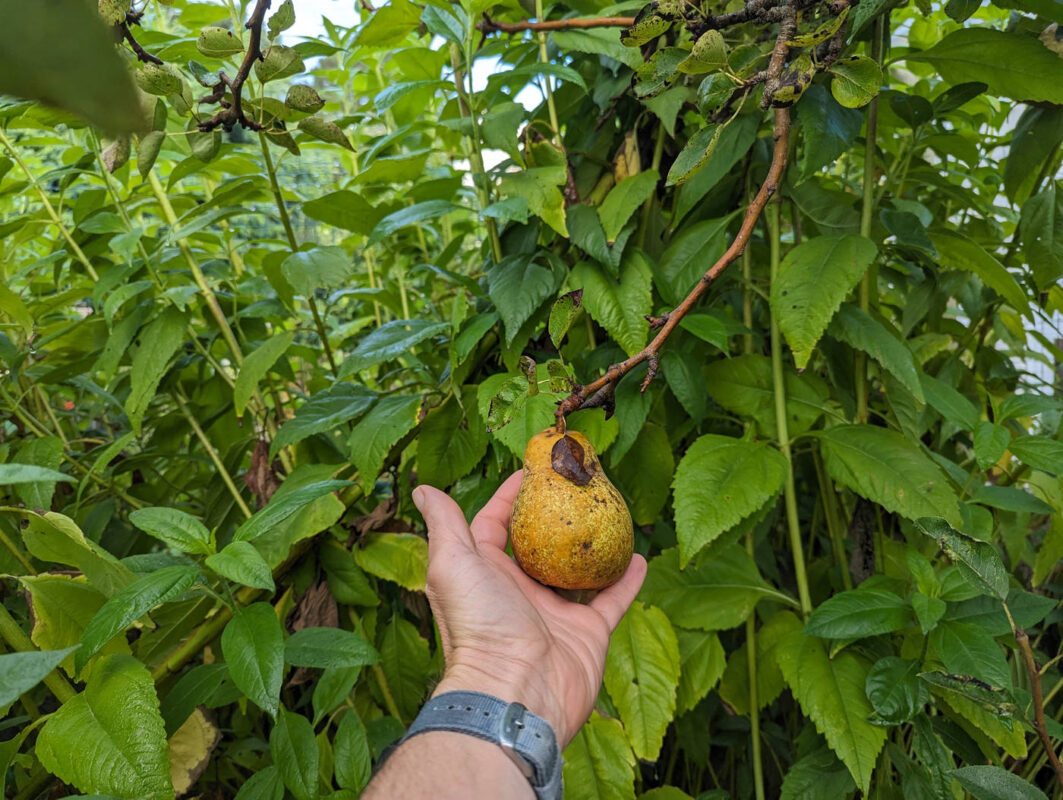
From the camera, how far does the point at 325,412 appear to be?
1.09 m

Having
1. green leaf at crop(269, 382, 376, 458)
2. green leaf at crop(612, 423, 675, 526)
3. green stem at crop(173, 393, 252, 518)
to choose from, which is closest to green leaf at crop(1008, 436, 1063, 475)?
green leaf at crop(612, 423, 675, 526)

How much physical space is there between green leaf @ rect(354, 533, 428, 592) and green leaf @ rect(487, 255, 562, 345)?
1.15 ft

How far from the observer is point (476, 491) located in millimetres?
1097

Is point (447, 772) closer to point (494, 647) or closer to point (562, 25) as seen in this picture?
point (494, 647)

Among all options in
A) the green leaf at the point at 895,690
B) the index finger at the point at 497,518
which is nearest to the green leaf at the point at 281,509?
the index finger at the point at 497,518

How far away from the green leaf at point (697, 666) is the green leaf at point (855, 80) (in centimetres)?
70

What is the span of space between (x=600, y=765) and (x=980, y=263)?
0.86m

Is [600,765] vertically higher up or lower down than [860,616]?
lower down

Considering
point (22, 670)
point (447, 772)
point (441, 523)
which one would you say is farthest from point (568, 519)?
point (22, 670)

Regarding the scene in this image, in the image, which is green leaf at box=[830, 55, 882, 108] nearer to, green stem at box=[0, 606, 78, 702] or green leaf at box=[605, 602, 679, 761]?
green leaf at box=[605, 602, 679, 761]

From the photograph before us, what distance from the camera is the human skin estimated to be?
2.20 feet

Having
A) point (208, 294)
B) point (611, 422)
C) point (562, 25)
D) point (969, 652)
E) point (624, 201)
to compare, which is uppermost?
point (562, 25)

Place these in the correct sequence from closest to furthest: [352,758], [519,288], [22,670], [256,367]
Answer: [22,670] → [352,758] → [519,288] → [256,367]

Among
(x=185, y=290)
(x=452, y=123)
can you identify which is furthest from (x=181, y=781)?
(x=452, y=123)
